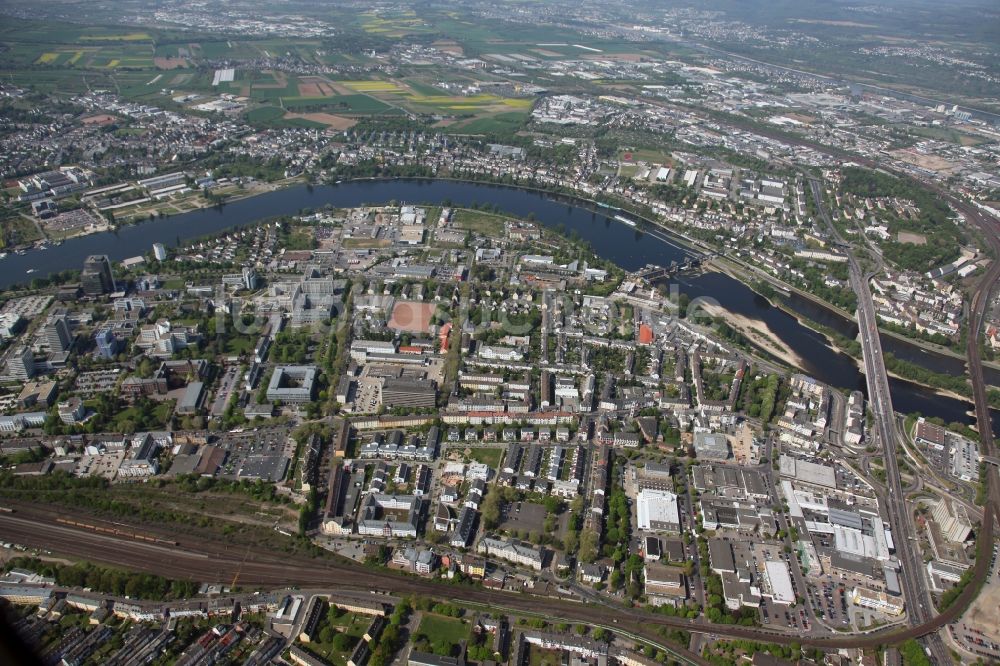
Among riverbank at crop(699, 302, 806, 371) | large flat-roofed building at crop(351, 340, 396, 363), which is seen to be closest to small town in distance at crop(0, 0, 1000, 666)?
large flat-roofed building at crop(351, 340, 396, 363)

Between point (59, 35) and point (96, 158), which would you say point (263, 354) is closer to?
point (96, 158)

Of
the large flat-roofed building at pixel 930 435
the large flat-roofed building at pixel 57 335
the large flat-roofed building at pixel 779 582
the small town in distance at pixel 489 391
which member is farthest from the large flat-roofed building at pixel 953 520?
the large flat-roofed building at pixel 57 335

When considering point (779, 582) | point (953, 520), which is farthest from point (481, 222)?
point (953, 520)

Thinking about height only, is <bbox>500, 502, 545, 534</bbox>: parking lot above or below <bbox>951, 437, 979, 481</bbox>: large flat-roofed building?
below

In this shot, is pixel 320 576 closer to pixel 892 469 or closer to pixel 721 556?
pixel 721 556

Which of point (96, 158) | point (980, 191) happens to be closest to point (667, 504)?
point (980, 191)

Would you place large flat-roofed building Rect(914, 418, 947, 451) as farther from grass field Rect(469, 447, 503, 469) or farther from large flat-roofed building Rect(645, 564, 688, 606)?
grass field Rect(469, 447, 503, 469)
